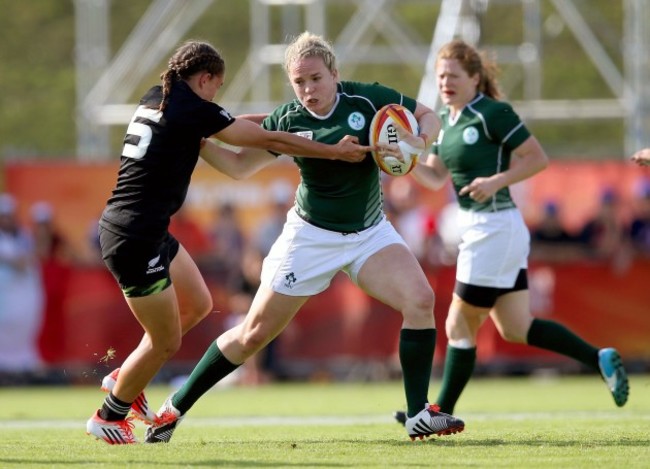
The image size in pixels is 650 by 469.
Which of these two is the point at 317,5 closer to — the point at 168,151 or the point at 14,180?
the point at 14,180

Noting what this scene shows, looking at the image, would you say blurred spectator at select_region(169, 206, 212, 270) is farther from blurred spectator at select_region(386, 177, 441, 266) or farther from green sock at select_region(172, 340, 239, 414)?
green sock at select_region(172, 340, 239, 414)

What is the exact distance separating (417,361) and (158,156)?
1861mm

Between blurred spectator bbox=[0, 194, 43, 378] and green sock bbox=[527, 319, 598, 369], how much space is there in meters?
8.20

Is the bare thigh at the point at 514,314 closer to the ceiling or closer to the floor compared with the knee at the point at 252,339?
closer to the floor

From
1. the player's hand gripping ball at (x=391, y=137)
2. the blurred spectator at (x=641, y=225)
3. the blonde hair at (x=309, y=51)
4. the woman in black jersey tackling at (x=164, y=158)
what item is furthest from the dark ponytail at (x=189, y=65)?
the blurred spectator at (x=641, y=225)

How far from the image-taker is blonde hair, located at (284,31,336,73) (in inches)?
291

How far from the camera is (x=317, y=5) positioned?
67.5 feet

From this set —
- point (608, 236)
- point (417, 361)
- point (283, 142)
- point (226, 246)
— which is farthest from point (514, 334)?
point (226, 246)

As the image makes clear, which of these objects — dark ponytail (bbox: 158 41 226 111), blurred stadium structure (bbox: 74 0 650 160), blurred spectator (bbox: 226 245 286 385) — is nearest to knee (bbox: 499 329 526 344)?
dark ponytail (bbox: 158 41 226 111)

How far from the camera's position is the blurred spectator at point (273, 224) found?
1565cm

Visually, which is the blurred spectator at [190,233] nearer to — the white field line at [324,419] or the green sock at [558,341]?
the white field line at [324,419]

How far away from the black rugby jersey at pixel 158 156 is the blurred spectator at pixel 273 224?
825 cm

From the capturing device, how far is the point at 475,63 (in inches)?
344

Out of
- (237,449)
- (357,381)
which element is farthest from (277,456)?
(357,381)
